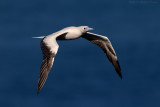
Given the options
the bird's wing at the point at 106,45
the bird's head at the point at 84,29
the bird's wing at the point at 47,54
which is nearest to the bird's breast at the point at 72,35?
the bird's head at the point at 84,29

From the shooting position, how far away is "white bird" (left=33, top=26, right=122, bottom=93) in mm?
29625

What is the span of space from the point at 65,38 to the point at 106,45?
5073mm

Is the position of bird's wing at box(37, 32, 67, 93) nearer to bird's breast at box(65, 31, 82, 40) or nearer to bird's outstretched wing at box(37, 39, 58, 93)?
bird's outstretched wing at box(37, 39, 58, 93)

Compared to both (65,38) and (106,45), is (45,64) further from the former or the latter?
(106,45)

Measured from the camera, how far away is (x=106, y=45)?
3831 centimetres

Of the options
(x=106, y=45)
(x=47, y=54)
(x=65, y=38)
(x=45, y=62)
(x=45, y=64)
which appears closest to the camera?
(x=45, y=64)

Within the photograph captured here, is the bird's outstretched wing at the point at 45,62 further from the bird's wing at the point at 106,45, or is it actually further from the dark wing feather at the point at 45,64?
the bird's wing at the point at 106,45

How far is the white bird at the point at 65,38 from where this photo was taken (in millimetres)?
29625

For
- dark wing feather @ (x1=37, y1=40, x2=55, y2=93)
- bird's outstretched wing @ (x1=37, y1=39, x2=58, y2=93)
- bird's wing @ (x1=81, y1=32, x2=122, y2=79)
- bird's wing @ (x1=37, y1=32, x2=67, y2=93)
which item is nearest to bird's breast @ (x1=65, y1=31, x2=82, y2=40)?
bird's wing @ (x1=37, y1=32, x2=67, y2=93)

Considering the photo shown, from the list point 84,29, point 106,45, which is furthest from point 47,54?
point 106,45

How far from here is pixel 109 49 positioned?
126 feet

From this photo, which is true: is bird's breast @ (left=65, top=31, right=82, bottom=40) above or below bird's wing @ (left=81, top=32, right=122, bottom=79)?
above

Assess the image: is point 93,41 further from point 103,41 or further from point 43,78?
point 43,78

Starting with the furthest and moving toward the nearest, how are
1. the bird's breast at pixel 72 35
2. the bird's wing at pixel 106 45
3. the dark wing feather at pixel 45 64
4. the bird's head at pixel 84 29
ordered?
the bird's wing at pixel 106 45, the bird's head at pixel 84 29, the bird's breast at pixel 72 35, the dark wing feather at pixel 45 64
